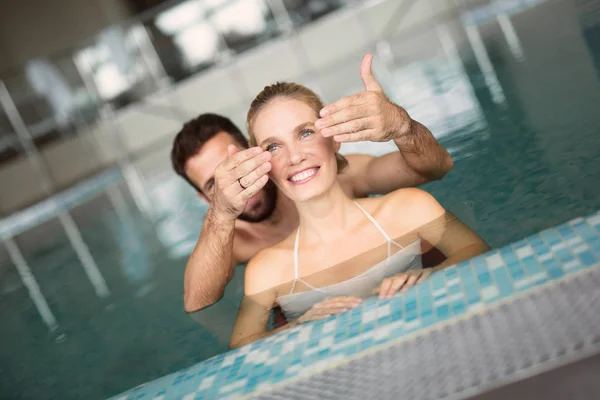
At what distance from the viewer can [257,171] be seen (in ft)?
7.34

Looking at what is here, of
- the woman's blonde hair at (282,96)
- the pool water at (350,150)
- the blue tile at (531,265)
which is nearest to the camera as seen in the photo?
the blue tile at (531,265)

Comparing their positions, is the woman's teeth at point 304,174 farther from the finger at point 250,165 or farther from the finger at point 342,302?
the finger at point 342,302

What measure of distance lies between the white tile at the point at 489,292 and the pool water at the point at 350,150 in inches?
35.5

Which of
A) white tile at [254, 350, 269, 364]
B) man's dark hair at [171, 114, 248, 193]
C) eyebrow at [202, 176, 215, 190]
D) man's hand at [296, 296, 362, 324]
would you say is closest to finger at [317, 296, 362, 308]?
man's hand at [296, 296, 362, 324]

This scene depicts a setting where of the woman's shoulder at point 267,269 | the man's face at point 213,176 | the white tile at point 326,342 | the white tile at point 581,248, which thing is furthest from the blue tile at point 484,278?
the man's face at point 213,176

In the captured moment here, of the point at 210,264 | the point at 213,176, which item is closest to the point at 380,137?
the point at 210,264

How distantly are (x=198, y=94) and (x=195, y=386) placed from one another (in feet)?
41.4

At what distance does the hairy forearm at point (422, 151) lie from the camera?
2.70 m

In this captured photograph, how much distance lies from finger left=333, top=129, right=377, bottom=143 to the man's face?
1.28m

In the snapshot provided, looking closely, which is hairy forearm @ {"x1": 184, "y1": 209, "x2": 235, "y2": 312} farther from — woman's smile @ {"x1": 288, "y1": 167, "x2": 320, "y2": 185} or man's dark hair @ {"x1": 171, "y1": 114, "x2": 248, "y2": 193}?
man's dark hair @ {"x1": 171, "y1": 114, "x2": 248, "y2": 193}

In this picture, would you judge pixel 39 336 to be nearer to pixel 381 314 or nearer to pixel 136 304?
pixel 136 304

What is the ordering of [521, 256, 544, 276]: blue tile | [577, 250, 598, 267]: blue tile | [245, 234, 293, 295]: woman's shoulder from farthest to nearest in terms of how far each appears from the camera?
[245, 234, 293, 295]: woman's shoulder → [521, 256, 544, 276]: blue tile → [577, 250, 598, 267]: blue tile

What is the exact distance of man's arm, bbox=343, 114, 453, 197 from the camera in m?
2.83

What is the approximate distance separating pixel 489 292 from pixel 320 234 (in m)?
0.99
